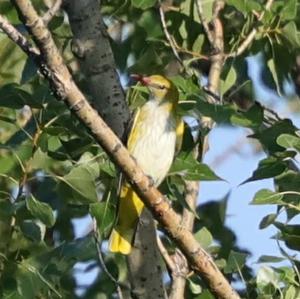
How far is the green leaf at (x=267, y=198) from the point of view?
107 inches

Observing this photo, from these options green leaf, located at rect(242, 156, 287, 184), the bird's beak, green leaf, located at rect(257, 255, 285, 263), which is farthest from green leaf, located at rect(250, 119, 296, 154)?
the bird's beak

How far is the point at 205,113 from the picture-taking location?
271cm

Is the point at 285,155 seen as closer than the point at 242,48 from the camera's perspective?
Yes

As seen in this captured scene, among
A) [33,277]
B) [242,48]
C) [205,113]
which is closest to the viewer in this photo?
[205,113]

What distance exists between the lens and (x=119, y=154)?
2379mm

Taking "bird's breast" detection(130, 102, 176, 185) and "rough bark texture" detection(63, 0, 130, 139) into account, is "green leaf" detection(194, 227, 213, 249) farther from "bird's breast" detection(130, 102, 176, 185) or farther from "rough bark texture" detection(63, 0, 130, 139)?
"rough bark texture" detection(63, 0, 130, 139)

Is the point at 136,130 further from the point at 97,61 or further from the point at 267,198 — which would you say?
the point at 267,198

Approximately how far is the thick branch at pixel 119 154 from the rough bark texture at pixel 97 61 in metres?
0.32

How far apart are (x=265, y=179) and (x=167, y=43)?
2.31ft

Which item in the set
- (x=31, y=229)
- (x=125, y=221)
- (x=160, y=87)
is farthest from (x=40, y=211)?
(x=160, y=87)

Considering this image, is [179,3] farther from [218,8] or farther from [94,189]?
[94,189]

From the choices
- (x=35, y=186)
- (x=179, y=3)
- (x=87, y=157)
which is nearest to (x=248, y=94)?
(x=179, y=3)

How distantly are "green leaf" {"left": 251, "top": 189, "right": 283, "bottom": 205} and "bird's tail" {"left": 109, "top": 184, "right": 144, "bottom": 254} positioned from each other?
1.17ft

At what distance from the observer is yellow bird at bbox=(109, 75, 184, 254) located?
121 inches
